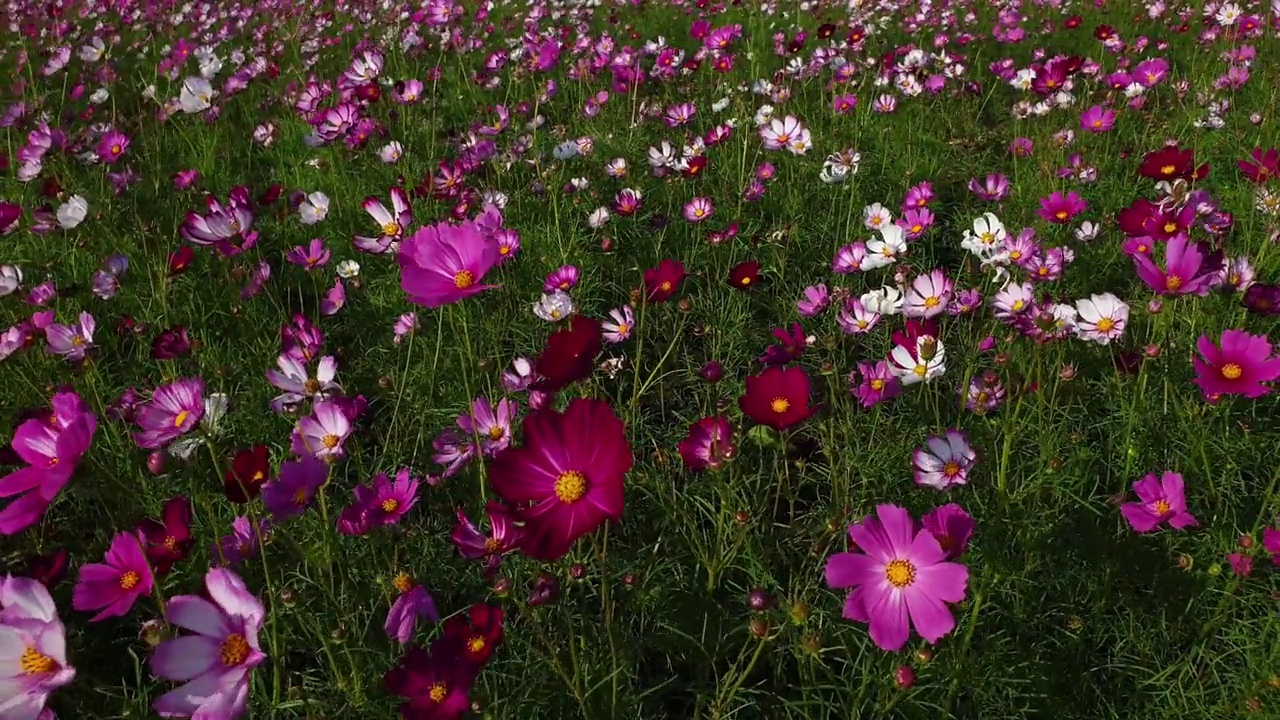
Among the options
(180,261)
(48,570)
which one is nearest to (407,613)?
(48,570)

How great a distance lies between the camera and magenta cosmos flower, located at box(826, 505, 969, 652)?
0.81 meters

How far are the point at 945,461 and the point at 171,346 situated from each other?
1.50 meters

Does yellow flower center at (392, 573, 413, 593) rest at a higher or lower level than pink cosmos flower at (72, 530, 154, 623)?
lower

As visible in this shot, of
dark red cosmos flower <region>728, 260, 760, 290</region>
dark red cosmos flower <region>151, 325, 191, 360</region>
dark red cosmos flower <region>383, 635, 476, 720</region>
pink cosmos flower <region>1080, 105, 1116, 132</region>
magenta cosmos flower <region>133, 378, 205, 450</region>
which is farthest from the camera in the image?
pink cosmos flower <region>1080, 105, 1116, 132</region>

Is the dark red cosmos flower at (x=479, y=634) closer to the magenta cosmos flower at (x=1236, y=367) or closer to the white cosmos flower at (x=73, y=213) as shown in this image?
the magenta cosmos flower at (x=1236, y=367)

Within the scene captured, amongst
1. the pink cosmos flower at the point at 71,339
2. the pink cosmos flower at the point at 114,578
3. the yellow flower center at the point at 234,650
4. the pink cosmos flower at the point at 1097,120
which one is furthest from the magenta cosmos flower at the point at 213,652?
the pink cosmos flower at the point at 1097,120

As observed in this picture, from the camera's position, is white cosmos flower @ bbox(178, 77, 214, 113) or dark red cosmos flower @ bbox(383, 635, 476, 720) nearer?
dark red cosmos flower @ bbox(383, 635, 476, 720)

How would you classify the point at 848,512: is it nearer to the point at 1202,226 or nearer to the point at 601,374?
the point at 601,374

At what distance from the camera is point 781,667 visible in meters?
1.08

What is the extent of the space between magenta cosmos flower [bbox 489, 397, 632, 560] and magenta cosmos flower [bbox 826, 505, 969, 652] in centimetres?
27

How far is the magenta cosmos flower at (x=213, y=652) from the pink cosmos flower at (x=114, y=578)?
15 centimetres

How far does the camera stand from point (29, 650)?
0.74 meters

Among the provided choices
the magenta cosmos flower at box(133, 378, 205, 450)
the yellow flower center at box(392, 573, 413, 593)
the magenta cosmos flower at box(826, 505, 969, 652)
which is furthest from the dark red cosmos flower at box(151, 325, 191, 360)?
the magenta cosmos flower at box(826, 505, 969, 652)

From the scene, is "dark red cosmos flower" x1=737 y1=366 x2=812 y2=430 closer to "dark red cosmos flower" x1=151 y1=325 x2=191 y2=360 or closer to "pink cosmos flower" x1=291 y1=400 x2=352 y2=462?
"pink cosmos flower" x1=291 y1=400 x2=352 y2=462
